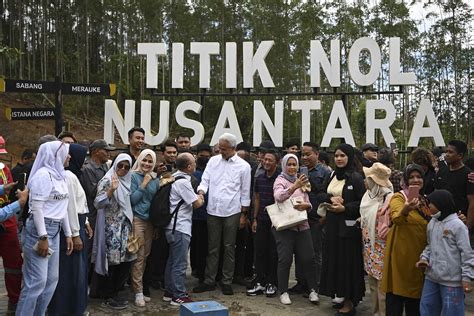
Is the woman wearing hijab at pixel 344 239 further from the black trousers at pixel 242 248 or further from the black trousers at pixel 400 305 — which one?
the black trousers at pixel 242 248

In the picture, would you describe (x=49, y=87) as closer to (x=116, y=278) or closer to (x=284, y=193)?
(x=116, y=278)

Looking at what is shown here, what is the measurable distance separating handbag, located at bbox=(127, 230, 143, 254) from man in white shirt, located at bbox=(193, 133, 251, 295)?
2.76ft

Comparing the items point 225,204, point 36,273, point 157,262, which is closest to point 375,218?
point 225,204

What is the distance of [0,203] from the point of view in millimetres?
4102

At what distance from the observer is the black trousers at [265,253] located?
5102 mm

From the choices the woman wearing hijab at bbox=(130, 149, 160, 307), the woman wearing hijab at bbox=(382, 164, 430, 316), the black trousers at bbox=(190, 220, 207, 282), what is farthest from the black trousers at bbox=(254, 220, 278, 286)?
the woman wearing hijab at bbox=(382, 164, 430, 316)

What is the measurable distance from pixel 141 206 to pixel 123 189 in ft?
1.08

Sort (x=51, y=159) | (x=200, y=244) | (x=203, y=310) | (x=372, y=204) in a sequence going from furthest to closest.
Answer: (x=200, y=244)
(x=372, y=204)
(x=51, y=159)
(x=203, y=310)

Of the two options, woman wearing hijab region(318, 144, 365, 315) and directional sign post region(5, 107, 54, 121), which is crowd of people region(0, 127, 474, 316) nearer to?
woman wearing hijab region(318, 144, 365, 315)

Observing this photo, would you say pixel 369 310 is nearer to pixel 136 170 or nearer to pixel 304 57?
pixel 136 170

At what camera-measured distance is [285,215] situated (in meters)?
4.78

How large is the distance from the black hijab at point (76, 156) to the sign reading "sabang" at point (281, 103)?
4.75 meters

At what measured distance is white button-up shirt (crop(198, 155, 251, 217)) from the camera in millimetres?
5133

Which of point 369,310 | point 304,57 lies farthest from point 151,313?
point 304,57
